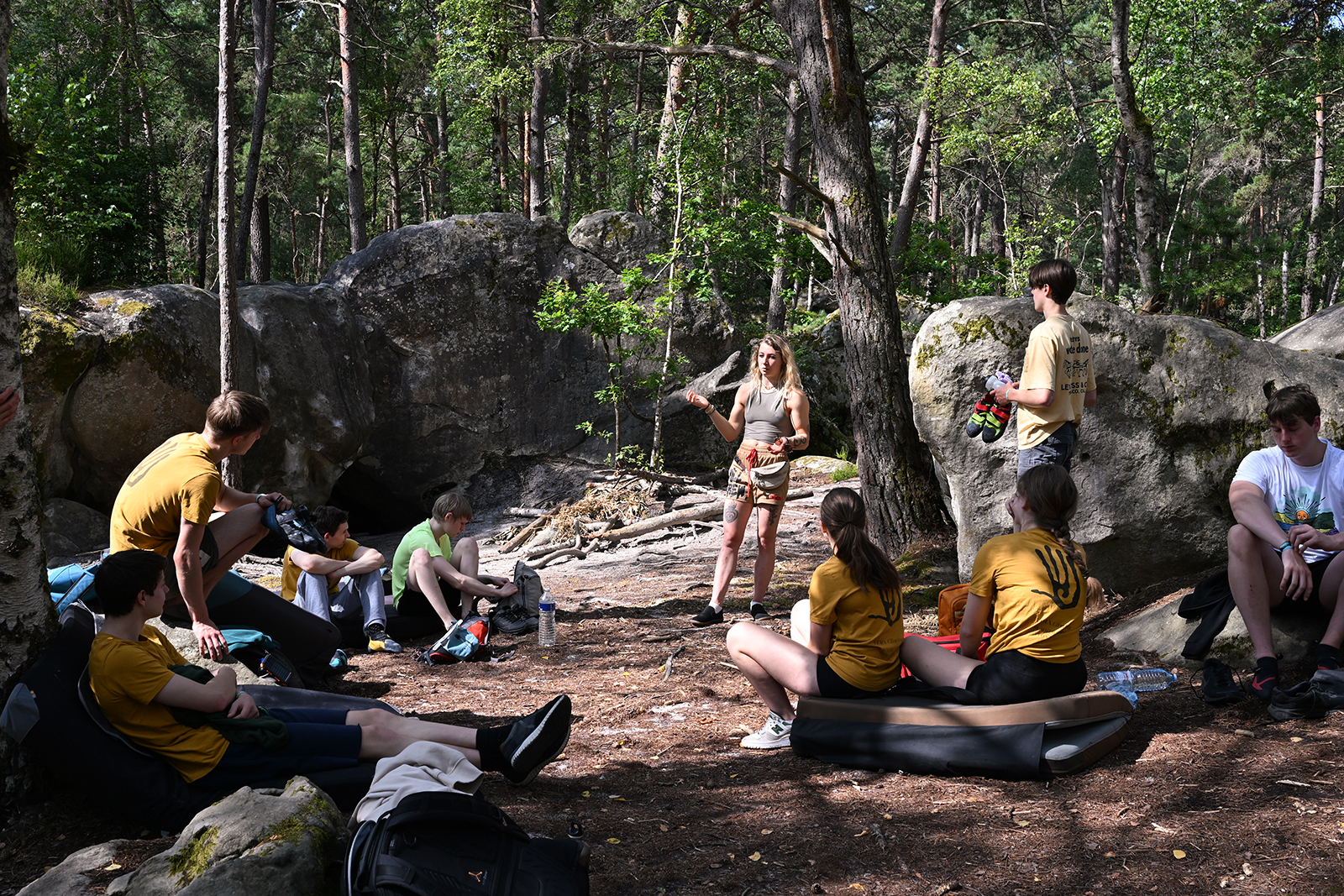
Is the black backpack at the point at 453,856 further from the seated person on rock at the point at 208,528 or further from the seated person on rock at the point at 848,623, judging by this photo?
the seated person on rock at the point at 208,528

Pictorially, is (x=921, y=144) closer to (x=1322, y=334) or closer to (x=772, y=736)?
(x=1322, y=334)

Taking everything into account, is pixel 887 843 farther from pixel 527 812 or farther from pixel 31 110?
pixel 31 110

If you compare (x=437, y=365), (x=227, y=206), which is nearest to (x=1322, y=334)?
(x=437, y=365)

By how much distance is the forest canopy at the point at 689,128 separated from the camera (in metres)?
11.1

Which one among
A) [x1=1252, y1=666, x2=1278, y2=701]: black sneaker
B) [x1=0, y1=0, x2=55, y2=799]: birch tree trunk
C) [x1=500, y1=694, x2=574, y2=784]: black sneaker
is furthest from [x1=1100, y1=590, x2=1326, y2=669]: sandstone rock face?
[x1=0, y1=0, x2=55, y2=799]: birch tree trunk

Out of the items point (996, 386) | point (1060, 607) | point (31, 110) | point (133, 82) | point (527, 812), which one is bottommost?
point (527, 812)

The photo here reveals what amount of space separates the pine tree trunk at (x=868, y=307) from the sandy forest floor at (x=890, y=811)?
94.0 inches

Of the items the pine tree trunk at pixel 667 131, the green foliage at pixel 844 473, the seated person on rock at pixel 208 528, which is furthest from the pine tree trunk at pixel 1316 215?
the seated person on rock at pixel 208 528

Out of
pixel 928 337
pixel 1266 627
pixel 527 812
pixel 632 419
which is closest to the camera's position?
pixel 527 812

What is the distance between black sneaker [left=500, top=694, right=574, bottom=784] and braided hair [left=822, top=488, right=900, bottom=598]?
3.99 ft

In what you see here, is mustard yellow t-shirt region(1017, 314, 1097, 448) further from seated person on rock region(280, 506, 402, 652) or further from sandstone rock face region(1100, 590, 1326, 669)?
seated person on rock region(280, 506, 402, 652)

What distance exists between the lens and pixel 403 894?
2.25 meters

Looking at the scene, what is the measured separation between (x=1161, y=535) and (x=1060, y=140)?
23805mm

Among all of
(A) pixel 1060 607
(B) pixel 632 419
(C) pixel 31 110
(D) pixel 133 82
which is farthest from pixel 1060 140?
(A) pixel 1060 607
